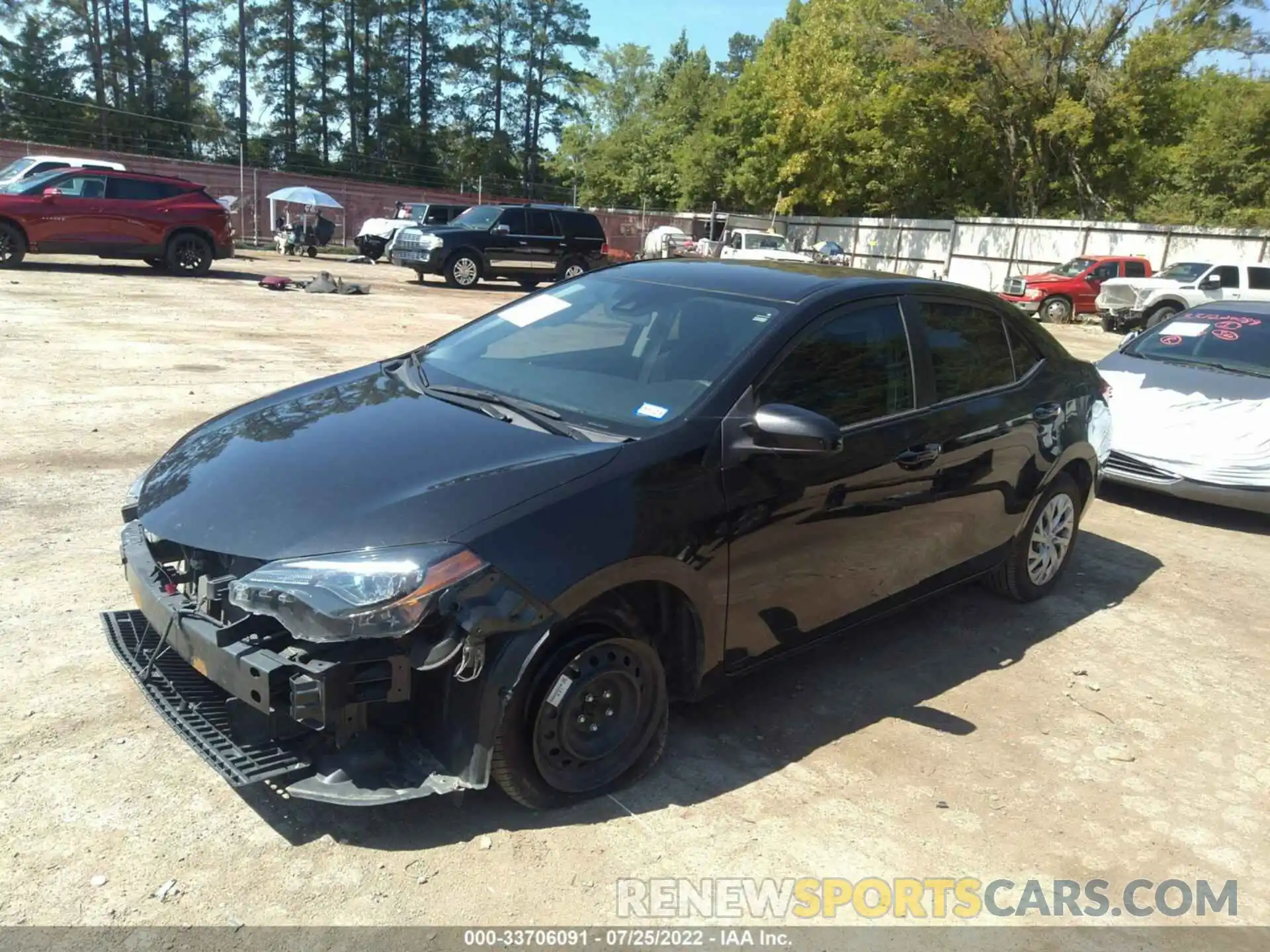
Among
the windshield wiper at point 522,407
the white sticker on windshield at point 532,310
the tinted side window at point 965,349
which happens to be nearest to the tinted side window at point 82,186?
the white sticker on windshield at point 532,310

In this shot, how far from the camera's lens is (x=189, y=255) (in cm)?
1828

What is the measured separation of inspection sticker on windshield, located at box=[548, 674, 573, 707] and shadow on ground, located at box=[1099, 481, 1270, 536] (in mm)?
5961

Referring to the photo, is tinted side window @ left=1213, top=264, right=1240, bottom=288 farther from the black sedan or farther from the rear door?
the black sedan

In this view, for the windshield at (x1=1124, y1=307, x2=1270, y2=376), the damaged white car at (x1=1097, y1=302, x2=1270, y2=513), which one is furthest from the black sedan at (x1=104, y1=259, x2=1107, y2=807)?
the windshield at (x1=1124, y1=307, x2=1270, y2=376)

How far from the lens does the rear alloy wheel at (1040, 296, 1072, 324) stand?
79.4 ft

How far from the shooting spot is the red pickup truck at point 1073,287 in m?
24.0

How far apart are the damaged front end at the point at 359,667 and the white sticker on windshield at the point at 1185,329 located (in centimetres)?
722

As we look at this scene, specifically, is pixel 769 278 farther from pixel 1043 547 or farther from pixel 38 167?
pixel 38 167

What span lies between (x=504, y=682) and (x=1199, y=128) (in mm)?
40340

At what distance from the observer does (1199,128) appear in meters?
34.8

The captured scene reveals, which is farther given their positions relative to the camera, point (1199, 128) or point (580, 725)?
point (1199, 128)

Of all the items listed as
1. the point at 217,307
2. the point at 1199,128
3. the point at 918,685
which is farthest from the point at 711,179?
the point at 918,685

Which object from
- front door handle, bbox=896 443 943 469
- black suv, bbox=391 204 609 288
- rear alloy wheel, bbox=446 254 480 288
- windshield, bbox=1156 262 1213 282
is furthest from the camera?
windshield, bbox=1156 262 1213 282

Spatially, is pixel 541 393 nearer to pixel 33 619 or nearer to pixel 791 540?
pixel 791 540
